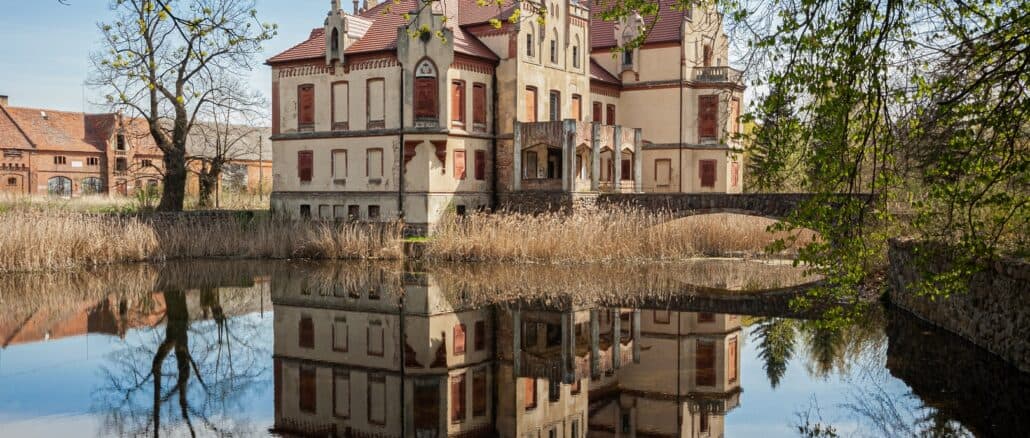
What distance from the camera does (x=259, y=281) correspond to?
2495 centimetres

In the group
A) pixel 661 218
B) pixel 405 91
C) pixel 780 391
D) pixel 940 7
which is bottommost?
pixel 780 391

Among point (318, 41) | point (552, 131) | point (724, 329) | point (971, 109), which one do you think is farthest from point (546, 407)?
point (318, 41)

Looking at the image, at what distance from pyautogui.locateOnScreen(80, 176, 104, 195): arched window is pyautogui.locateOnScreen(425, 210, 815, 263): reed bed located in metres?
39.1

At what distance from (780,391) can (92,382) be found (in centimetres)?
965

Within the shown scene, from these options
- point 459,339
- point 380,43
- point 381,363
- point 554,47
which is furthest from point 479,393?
point 554,47

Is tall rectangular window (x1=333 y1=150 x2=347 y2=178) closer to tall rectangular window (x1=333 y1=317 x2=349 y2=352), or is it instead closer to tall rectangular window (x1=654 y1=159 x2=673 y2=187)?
tall rectangular window (x1=654 y1=159 x2=673 y2=187)

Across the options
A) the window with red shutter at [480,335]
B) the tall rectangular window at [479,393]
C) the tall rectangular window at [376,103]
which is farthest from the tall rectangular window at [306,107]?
the tall rectangular window at [479,393]

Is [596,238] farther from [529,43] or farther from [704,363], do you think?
[704,363]

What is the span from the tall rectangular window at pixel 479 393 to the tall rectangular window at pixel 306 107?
24.8 meters

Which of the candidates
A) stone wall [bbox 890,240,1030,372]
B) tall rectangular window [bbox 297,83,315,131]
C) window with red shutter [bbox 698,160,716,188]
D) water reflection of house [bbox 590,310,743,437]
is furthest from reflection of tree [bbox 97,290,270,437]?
window with red shutter [bbox 698,160,716,188]

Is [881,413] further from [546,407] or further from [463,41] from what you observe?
[463,41]

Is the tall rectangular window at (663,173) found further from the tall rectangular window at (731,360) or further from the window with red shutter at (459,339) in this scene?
the window with red shutter at (459,339)

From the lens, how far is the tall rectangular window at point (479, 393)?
1160 centimetres

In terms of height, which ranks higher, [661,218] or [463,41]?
[463,41]
